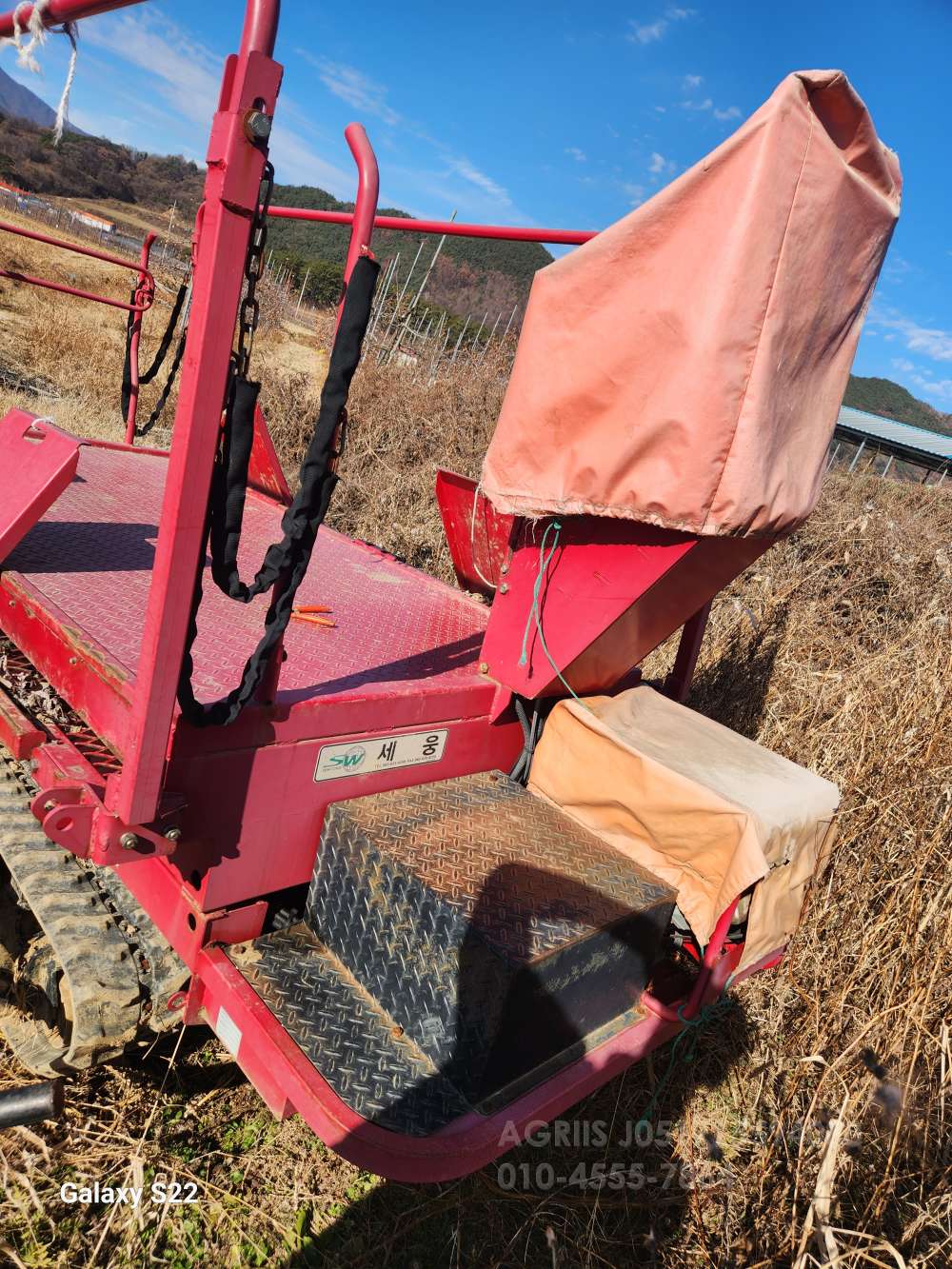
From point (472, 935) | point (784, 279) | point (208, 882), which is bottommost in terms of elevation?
point (208, 882)

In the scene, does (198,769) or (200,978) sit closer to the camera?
(198,769)

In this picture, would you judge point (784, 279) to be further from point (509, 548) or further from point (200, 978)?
point (200, 978)

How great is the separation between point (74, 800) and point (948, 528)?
9.16m

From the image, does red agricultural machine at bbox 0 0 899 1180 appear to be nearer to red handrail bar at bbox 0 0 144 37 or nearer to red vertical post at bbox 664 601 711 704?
red handrail bar at bbox 0 0 144 37

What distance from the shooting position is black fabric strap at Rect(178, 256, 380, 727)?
1637 mm

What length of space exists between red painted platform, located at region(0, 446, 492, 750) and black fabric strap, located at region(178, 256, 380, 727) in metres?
0.36

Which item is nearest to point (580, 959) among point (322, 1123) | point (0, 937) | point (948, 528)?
point (322, 1123)

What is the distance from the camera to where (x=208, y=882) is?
2.17 metres

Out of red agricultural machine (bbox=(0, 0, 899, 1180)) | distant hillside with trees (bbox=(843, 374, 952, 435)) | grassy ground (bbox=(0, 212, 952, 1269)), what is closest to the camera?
red agricultural machine (bbox=(0, 0, 899, 1180))

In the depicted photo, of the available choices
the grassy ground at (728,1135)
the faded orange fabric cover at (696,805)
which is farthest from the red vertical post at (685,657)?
the grassy ground at (728,1135)

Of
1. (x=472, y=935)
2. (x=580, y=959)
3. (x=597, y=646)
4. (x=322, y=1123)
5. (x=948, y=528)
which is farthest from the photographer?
(x=948, y=528)

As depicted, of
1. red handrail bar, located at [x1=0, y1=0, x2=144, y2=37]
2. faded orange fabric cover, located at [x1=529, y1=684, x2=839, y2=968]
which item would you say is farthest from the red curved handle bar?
faded orange fabric cover, located at [x1=529, y1=684, x2=839, y2=968]

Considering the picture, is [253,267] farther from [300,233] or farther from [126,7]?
[300,233]

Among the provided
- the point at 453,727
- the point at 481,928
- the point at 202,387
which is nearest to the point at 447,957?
the point at 481,928
